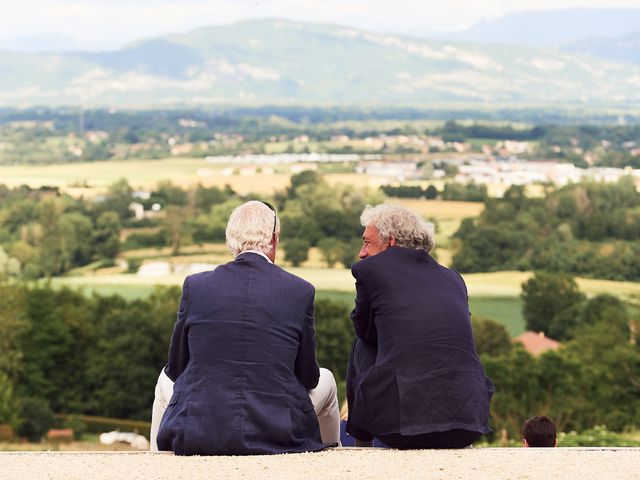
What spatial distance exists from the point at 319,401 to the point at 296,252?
6300 cm

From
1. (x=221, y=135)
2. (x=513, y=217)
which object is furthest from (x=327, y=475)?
(x=221, y=135)

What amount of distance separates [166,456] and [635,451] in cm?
211

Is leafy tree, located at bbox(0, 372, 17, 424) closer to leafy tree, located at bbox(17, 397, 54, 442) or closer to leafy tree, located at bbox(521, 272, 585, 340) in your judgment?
leafy tree, located at bbox(17, 397, 54, 442)

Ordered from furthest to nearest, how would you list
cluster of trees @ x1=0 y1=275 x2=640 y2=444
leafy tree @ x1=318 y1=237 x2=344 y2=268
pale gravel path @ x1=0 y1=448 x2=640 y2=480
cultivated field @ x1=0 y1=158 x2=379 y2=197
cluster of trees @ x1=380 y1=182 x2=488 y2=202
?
cultivated field @ x1=0 y1=158 x2=379 y2=197, cluster of trees @ x1=380 y1=182 x2=488 y2=202, leafy tree @ x1=318 y1=237 x2=344 y2=268, cluster of trees @ x1=0 y1=275 x2=640 y2=444, pale gravel path @ x1=0 y1=448 x2=640 y2=480

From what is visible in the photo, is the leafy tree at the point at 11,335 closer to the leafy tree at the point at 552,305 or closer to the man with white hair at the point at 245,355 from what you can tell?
the leafy tree at the point at 552,305

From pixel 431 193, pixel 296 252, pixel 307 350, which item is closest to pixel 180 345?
pixel 307 350

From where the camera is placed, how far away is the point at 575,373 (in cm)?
3391

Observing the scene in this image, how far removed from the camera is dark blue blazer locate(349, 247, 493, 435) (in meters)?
5.12

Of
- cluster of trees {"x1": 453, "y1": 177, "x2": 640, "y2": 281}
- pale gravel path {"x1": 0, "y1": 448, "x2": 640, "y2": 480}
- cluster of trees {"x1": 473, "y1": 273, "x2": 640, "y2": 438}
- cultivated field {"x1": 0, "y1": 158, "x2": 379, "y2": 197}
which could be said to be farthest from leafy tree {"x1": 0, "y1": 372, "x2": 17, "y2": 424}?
cultivated field {"x1": 0, "y1": 158, "x2": 379, "y2": 197}

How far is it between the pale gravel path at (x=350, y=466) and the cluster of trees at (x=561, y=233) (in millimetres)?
62368

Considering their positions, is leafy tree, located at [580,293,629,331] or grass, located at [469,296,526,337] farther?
grass, located at [469,296,526,337]

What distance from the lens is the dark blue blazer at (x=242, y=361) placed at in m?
4.97

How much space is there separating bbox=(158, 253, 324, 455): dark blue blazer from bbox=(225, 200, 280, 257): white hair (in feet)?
0.20

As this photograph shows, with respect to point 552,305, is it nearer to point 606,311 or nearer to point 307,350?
point 606,311
